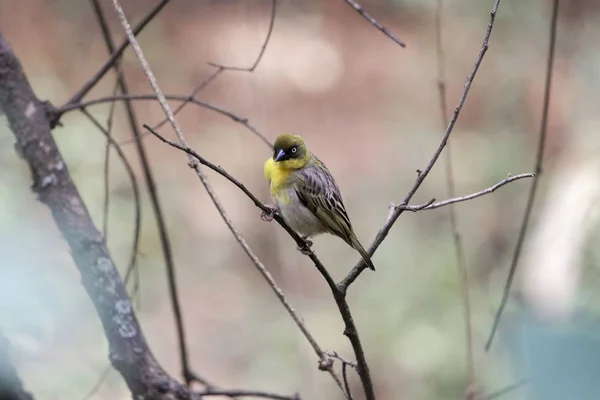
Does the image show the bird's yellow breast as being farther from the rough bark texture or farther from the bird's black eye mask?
the rough bark texture

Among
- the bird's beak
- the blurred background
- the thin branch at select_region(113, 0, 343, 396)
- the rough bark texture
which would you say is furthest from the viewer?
the blurred background

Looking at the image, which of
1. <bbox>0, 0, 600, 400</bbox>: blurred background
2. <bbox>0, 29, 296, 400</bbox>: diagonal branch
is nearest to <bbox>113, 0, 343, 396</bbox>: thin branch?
<bbox>0, 29, 296, 400</bbox>: diagonal branch

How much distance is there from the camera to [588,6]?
24.9 ft

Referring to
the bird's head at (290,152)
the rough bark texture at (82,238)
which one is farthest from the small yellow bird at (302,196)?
the rough bark texture at (82,238)

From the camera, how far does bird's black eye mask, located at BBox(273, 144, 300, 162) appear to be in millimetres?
2297

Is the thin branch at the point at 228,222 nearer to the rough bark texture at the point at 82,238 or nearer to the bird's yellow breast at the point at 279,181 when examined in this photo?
the rough bark texture at the point at 82,238

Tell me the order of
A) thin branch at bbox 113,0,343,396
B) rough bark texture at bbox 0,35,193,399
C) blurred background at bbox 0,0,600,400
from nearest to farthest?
1. thin branch at bbox 113,0,343,396
2. rough bark texture at bbox 0,35,193,399
3. blurred background at bbox 0,0,600,400

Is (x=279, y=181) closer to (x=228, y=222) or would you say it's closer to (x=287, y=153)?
(x=287, y=153)

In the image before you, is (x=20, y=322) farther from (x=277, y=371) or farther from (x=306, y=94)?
(x=306, y=94)

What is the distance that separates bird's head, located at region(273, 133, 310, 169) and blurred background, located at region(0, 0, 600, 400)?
→ 734mm

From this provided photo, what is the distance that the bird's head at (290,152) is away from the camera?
2309mm

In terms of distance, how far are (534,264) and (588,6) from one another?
14.3ft

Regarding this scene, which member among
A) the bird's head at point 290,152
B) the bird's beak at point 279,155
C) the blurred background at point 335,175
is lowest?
the bird's beak at point 279,155

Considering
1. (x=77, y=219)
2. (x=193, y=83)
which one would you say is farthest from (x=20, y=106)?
(x=193, y=83)
